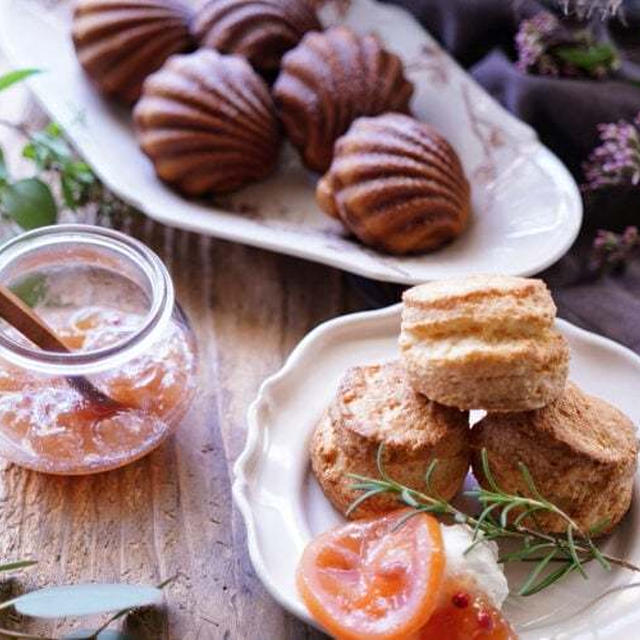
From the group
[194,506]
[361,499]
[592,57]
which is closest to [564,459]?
[361,499]

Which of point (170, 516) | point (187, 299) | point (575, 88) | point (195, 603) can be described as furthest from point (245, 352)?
point (575, 88)

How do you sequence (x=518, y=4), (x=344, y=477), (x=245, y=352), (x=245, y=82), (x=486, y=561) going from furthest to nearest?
(x=518, y=4) → (x=245, y=82) → (x=245, y=352) → (x=344, y=477) → (x=486, y=561)

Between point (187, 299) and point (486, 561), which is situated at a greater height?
point (486, 561)

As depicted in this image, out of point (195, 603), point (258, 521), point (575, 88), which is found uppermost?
point (575, 88)

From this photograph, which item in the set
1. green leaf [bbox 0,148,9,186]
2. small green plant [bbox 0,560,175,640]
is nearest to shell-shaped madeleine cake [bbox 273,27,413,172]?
green leaf [bbox 0,148,9,186]

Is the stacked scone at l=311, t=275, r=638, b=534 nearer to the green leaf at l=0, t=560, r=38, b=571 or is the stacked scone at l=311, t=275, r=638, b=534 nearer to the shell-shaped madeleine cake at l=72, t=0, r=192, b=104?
the green leaf at l=0, t=560, r=38, b=571

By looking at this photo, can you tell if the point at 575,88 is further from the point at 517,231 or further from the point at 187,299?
the point at 187,299

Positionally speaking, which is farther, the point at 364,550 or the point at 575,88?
the point at 575,88

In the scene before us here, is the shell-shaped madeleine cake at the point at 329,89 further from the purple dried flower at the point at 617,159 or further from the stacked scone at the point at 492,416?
the stacked scone at the point at 492,416
